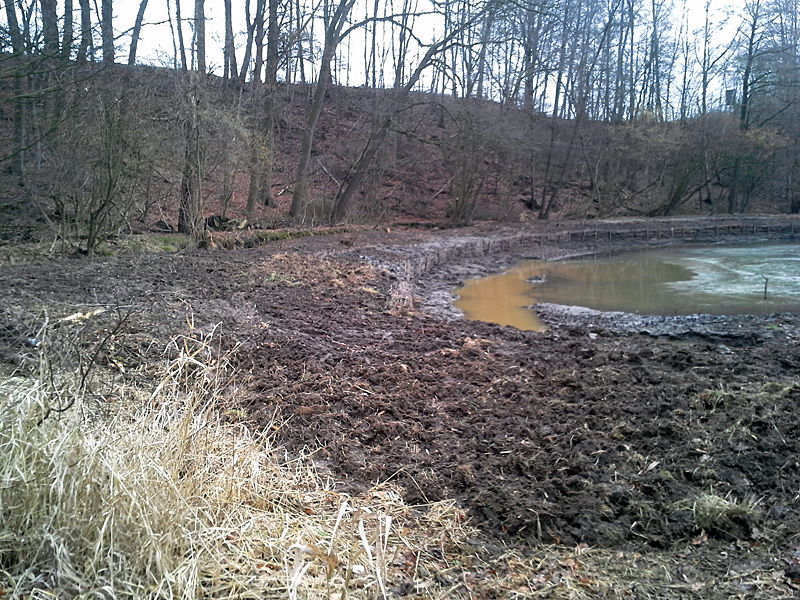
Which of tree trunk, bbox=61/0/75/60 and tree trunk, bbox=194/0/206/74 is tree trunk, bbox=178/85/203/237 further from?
tree trunk, bbox=61/0/75/60

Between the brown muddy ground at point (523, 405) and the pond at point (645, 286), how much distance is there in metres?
3.15

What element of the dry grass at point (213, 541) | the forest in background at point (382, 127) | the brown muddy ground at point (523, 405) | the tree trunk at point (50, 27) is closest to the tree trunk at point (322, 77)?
the forest in background at point (382, 127)

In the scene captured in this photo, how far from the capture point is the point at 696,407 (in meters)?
5.37

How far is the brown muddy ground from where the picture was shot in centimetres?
373

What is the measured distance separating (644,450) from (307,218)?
17.2 meters

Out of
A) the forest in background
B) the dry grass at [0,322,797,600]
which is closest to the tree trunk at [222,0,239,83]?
the forest in background

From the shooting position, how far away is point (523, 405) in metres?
5.74

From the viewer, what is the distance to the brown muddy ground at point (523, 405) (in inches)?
147

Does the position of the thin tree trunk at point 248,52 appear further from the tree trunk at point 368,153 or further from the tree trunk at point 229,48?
the tree trunk at point 368,153

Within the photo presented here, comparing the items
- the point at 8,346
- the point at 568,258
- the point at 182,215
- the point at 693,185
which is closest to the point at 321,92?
the point at 182,215

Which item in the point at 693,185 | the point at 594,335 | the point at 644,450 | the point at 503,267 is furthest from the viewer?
the point at 693,185

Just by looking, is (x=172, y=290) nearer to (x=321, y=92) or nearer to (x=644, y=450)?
(x=644, y=450)

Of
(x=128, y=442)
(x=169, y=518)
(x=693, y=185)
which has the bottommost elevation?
(x=169, y=518)

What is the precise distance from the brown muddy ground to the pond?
124 inches
